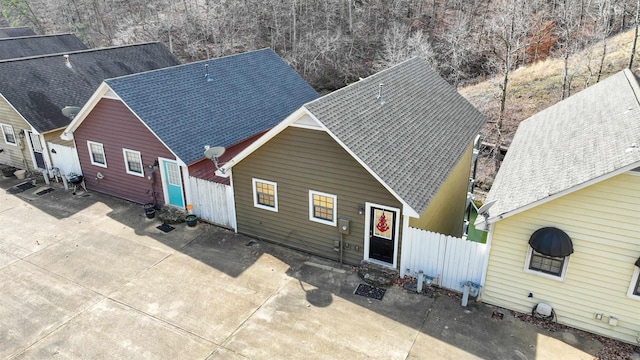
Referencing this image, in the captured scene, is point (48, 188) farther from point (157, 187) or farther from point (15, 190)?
point (157, 187)

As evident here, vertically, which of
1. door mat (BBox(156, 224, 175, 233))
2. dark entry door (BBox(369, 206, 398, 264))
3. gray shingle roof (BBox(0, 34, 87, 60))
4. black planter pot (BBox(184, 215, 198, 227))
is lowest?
door mat (BBox(156, 224, 175, 233))

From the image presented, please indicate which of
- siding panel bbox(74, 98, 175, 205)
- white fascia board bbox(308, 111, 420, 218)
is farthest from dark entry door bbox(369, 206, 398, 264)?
siding panel bbox(74, 98, 175, 205)

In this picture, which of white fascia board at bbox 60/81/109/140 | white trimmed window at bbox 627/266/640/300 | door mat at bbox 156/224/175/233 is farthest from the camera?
white fascia board at bbox 60/81/109/140

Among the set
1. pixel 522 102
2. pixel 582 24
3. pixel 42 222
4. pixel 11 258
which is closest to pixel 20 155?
pixel 42 222

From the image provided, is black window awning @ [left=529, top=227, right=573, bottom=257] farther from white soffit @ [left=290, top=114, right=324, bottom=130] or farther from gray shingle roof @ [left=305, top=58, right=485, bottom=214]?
white soffit @ [left=290, top=114, right=324, bottom=130]

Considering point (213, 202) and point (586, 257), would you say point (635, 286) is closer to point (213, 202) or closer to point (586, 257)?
point (586, 257)

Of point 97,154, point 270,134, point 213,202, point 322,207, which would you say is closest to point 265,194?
point 322,207
